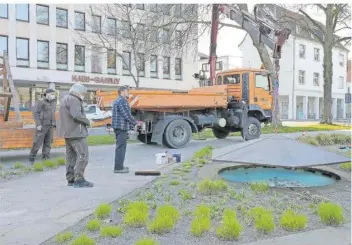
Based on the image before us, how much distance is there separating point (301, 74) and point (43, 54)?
32.8 m

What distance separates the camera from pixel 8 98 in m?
11.6

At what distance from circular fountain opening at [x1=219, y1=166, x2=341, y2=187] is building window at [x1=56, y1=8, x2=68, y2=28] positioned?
32969 mm

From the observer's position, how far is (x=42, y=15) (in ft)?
123

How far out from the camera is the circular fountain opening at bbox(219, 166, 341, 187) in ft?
26.1

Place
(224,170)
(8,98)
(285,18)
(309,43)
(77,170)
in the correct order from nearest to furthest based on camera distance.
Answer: (77,170), (224,170), (8,98), (285,18), (309,43)

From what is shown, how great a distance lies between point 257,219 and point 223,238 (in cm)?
57

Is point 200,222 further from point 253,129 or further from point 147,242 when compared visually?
point 253,129

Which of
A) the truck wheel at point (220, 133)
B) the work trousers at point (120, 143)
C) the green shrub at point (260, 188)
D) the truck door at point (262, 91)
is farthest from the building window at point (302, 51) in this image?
the green shrub at point (260, 188)

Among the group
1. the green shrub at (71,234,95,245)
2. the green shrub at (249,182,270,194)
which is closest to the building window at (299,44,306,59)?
the green shrub at (249,182,270,194)

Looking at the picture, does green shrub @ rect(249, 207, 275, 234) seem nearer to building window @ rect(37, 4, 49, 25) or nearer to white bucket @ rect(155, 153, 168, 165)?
white bucket @ rect(155, 153, 168, 165)

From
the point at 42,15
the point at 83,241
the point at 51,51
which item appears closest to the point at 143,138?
the point at 83,241

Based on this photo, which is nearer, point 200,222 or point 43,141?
point 200,222

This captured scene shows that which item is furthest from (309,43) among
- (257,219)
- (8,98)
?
(257,219)

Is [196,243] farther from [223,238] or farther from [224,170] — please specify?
[224,170]
